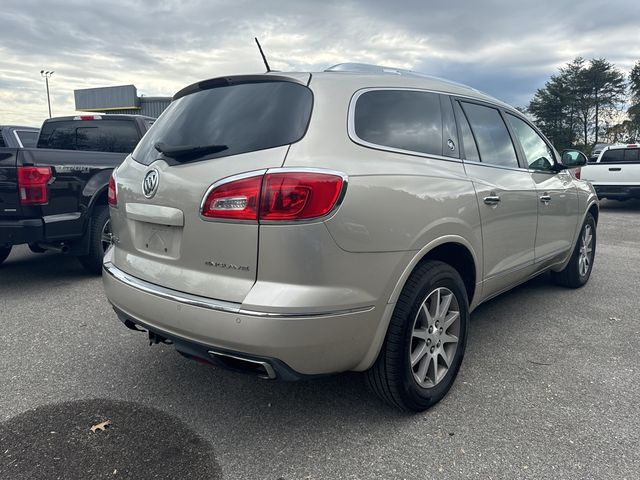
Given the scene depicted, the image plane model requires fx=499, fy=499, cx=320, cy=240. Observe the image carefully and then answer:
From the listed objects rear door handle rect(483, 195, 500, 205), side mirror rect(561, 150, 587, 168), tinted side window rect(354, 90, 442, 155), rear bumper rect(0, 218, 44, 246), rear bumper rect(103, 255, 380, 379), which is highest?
tinted side window rect(354, 90, 442, 155)

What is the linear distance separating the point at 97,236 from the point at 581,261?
5.06m

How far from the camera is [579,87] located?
176ft

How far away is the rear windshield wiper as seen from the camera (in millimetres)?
2350

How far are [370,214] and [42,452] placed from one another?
190 cm

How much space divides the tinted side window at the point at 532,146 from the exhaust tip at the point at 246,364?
9.36 ft

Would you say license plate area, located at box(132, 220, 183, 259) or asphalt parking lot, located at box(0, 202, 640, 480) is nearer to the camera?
asphalt parking lot, located at box(0, 202, 640, 480)

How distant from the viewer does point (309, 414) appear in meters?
2.71

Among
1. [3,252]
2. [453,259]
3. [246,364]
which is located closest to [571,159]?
[453,259]

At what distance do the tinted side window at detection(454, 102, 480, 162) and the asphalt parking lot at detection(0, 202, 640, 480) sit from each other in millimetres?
1375

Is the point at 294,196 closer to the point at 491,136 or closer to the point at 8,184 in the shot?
the point at 491,136

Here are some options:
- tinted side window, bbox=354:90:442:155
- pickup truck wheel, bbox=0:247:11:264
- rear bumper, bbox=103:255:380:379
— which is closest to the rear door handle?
tinted side window, bbox=354:90:442:155

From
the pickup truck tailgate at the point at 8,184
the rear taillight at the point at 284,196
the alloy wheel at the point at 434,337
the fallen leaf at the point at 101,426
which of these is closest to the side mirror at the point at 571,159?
the alloy wheel at the point at 434,337

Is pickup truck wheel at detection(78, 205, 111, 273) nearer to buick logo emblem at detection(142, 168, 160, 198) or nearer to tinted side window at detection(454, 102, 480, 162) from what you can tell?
buick logo emblem at detection(142, 168, 160, 198)

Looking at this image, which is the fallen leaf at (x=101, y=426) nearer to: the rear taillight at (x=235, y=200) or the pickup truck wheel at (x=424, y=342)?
the rear taillight at (x=235, y=200)
